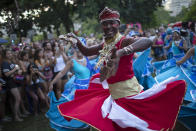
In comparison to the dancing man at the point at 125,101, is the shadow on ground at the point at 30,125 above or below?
below

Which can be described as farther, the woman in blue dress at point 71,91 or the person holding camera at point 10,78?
the person holding camera at point 10,78

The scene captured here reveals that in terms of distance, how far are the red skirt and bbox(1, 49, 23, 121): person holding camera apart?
3529 mm

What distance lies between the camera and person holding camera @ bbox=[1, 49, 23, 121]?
561cm

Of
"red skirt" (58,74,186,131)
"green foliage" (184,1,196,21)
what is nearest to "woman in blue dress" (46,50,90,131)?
"red skirt" (58,74,186,131)

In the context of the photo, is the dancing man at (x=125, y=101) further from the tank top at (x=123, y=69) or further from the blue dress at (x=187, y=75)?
the blue dress at (x=187, y=75)

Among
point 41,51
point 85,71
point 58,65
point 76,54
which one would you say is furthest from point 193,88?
point 41,51

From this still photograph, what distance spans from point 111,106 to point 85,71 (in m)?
2.22

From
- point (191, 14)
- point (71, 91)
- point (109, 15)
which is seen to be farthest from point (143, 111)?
point (191, 14)

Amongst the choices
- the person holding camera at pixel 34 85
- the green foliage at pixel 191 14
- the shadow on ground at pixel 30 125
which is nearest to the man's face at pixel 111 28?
the shadow on ground at pixel 30 125

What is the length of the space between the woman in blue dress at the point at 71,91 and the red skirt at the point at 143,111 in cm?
158

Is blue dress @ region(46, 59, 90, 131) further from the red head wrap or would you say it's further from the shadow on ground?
the red head wrap

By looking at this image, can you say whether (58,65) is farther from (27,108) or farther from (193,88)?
(193,88)

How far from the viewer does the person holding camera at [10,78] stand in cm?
561

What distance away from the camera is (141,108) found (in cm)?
252
